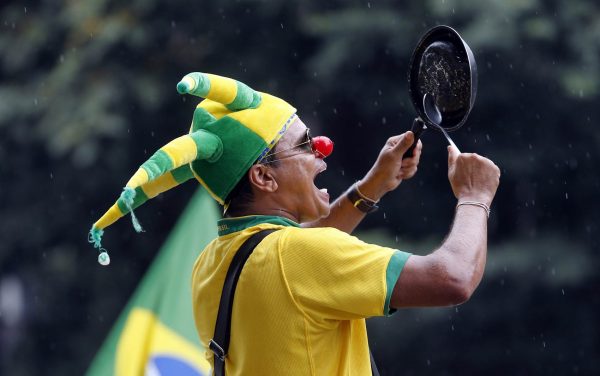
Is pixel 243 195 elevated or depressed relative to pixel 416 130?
elevated

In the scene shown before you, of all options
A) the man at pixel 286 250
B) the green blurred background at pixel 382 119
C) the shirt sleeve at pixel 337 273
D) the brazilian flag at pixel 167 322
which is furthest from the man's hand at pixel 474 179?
the green blurred background at pixel 382 119

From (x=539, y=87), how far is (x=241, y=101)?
468 centimetres

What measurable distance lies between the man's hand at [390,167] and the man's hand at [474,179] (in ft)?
1.85

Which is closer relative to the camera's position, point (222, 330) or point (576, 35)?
point (222, 330)

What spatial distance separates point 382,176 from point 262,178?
1.96ft

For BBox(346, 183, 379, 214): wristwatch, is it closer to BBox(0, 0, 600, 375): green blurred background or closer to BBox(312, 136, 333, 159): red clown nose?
BBox(312, 136, 333, 159): red clown nose

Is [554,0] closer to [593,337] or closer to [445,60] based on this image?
[593,337]

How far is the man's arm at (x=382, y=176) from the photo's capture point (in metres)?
3.78

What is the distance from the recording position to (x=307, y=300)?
3.01m

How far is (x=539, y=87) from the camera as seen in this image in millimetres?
7652

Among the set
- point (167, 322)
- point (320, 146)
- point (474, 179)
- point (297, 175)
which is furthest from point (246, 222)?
point (167, 322)

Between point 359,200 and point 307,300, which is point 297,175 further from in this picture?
point 359,200

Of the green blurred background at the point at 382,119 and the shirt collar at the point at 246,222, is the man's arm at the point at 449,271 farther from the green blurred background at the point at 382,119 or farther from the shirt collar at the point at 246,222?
the green blurred background at the point at 382,119

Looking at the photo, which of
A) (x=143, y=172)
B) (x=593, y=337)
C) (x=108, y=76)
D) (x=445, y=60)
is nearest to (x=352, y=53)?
(x=108, y=76)
